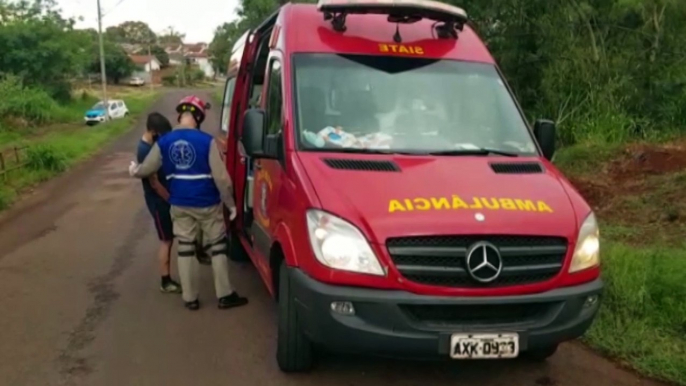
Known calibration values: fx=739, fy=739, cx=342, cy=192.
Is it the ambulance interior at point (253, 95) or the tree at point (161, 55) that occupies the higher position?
the ambulance interior at point (253, 95)

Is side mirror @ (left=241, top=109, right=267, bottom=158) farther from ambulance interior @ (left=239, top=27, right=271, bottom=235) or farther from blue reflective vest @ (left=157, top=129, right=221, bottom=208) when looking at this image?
ambulance interior @ (left=239, top=27, right=271, bottom=235)

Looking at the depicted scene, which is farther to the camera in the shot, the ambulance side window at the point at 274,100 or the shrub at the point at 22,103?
the shrub at the point at 22,103

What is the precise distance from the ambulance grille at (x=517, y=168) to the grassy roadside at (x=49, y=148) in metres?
9.83

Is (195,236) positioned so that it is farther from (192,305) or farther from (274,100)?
(274,100)

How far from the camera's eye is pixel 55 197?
13.4m

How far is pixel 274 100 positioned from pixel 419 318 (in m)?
2.14

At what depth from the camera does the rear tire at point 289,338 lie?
4.45 metres

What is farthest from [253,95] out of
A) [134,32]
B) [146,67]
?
[134,32]

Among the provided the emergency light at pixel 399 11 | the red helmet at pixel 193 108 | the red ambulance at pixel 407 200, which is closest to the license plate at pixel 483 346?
the red ambulance at pixel 407 200

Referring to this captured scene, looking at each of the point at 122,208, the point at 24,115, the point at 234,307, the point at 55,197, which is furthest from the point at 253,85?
the point at 24,115

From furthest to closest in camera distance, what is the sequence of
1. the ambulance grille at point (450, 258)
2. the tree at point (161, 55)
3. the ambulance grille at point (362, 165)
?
the tree at point (161, 55), the ambulance grille at point (362, 165), the ambulance grille at point (450, 258)

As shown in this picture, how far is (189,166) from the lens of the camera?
5895 millimetres

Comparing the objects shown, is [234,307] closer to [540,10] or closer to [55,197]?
[55,197]

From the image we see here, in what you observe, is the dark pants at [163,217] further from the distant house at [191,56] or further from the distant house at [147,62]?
the distant house at [191,56]
